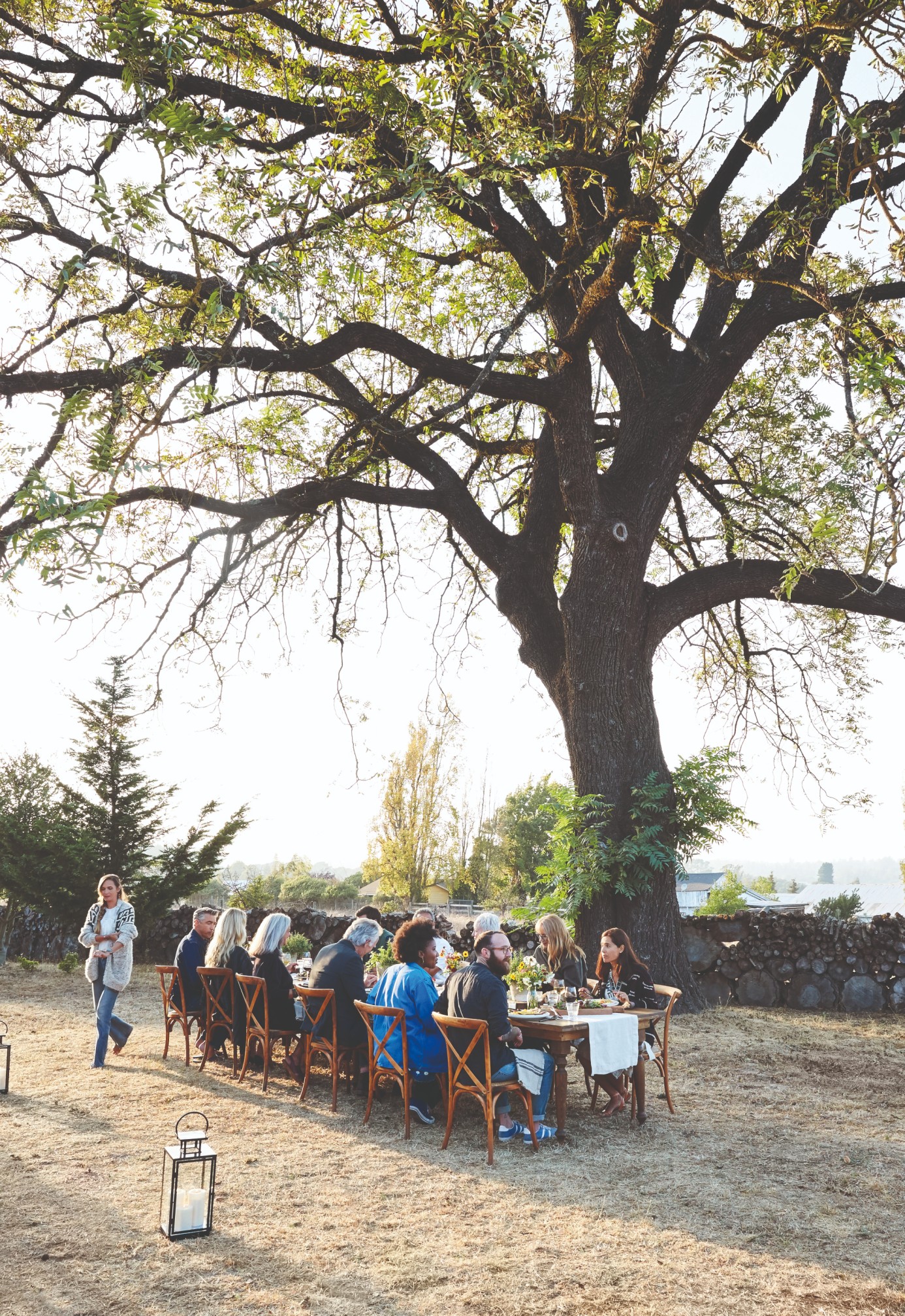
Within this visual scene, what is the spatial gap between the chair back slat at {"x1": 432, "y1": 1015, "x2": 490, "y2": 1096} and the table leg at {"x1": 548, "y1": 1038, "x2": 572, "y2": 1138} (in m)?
0.51

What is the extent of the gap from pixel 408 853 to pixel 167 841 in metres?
14.0

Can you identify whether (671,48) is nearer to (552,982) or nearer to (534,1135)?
(552,982)

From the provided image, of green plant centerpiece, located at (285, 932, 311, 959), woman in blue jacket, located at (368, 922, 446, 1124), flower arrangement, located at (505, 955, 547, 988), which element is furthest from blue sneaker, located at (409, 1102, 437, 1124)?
green plant centerpiece, located at (285, 932, 311, 959)

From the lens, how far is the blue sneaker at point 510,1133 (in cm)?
577

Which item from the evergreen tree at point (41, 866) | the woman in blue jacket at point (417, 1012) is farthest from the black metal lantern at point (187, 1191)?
the evergreen tree at point (41, 866)

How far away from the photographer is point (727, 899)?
1330cm

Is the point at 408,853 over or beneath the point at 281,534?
beneath

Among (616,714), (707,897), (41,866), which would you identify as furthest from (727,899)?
(41,866)

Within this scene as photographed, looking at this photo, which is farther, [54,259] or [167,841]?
[167,841]

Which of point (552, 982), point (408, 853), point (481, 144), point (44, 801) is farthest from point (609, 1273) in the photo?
point (408, 853)

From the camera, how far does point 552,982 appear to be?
6559mm

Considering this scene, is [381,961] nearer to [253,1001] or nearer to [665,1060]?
[253,1001]

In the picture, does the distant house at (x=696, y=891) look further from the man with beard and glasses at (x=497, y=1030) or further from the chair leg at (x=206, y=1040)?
the man with beard and glasses at (x=497, y=1030)

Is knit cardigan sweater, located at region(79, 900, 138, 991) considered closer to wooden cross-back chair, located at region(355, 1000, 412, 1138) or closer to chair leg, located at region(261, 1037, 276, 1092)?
chair leg, located at region(261, 1037, 276, 1092)
